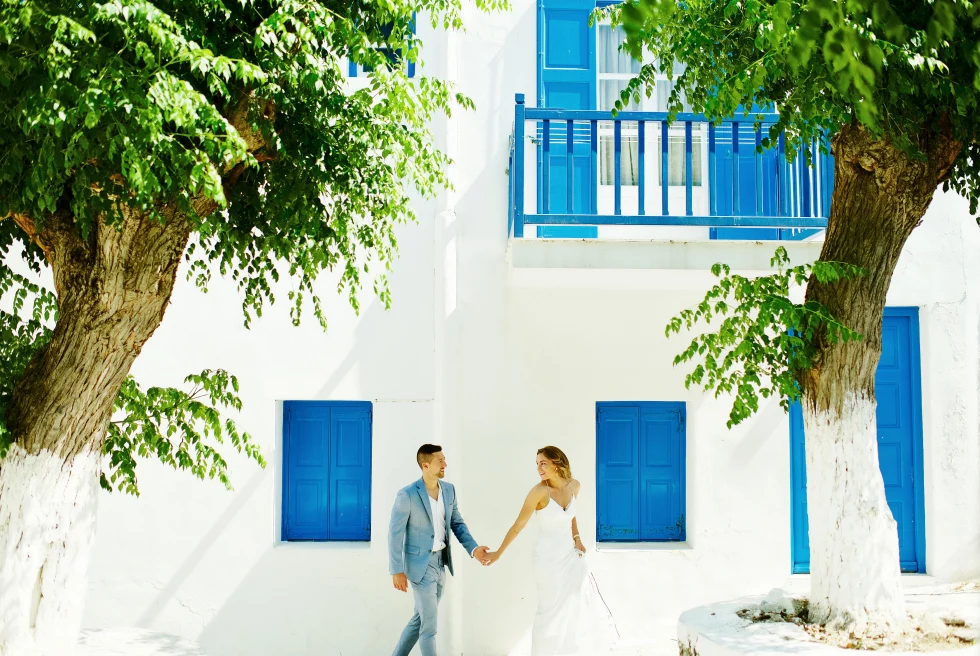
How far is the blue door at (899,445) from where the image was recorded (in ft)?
25.5

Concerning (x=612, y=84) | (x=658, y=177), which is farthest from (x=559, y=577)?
(x=612, y=84)

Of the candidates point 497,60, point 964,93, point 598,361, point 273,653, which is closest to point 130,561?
point 273,653

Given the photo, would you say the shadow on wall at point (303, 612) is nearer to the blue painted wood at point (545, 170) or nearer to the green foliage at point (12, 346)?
the green foliage at point (12, 346)

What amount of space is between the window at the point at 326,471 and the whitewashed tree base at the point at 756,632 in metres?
3.29

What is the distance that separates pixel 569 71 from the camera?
7953 millimetres

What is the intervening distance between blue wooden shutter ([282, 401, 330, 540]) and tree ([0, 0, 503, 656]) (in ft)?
8.99

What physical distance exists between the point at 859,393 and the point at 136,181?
4.29m

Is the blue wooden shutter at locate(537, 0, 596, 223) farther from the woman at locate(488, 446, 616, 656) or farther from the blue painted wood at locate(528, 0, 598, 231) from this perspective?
the woman at locate(488, 446, 616, 656)

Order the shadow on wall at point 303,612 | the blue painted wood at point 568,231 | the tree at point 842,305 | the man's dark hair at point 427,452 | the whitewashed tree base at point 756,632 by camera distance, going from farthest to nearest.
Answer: the blue painted wood at point 568,231 < the shadow on wall at point 303,612 < the man's dark hair at point 427,452 < the tree at point 842,305 < the whitewashed tree base at point 756,632

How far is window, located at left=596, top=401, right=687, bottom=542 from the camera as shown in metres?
7.79

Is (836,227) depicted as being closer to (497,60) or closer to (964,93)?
(964,93)

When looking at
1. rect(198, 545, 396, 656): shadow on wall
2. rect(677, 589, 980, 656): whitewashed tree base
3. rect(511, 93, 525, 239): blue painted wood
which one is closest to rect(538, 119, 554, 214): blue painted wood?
rect(511, 93, 525, 239): blue painted wood

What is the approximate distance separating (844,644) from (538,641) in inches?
88.8

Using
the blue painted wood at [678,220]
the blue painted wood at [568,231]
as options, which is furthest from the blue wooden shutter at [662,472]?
the blue painted wood at [678,220]
